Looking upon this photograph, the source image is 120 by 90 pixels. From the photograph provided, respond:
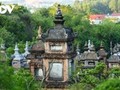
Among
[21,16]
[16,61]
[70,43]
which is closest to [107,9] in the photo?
[21,16]

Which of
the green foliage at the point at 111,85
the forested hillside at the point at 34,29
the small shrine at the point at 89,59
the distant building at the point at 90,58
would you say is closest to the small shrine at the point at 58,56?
the green foliage at the point at 111,85

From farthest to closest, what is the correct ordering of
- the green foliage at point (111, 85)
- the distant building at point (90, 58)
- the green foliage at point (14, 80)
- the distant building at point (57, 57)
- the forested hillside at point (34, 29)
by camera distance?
the forested hillside at point (34, 29), the distant building at point (90, 58), the distant building at point (57, 57), the green foliage at point (111, 85), the green foliage at point (14, 80)

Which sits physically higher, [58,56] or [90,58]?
[58,56]

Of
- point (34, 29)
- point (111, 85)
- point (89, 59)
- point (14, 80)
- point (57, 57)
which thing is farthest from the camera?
point (34, 29)

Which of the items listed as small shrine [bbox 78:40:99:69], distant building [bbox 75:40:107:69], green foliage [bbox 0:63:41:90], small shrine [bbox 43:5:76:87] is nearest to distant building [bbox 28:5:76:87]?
small shrine [bbox 43:5:76:87]

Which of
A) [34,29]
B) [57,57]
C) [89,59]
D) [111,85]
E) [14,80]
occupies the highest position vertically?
[57,57]

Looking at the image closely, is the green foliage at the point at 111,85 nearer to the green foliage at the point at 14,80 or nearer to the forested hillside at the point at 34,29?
the green foliage at the point at 14,80

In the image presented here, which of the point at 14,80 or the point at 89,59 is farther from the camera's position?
the point at 89,59

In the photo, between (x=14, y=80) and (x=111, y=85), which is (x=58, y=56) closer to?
(x=111, y=85)

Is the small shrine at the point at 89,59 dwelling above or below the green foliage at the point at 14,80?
below

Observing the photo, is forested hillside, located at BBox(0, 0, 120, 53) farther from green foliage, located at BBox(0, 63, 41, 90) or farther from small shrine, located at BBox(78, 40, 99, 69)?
green foliage, located at BBox(0, 63, 41, 90)

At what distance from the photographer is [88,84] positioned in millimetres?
30672

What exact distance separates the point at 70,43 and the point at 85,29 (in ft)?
130

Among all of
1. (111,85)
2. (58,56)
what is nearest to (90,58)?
(58,56)
